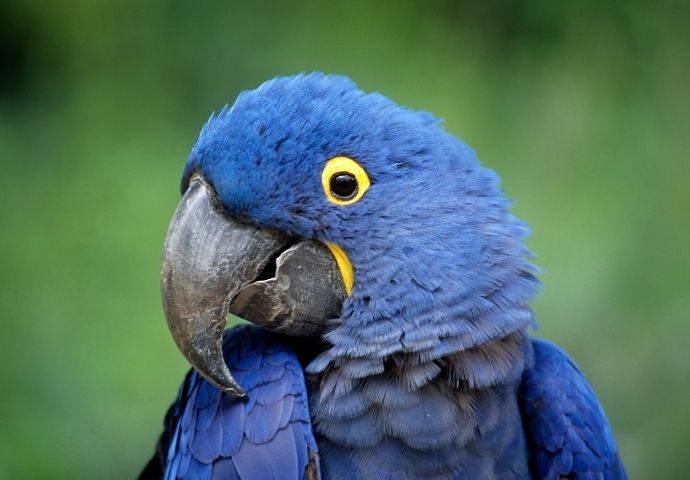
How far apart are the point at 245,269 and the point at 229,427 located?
0.29 m

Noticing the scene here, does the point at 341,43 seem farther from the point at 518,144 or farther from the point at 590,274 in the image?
the point at 590,274

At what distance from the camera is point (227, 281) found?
4.46 ft

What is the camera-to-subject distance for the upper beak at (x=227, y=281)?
4.43 ft

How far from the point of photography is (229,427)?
143cm

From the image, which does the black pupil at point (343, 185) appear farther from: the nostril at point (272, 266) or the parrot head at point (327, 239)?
the nostril at point (272, 266)

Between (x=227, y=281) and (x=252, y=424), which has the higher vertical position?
(x=227, y=281)

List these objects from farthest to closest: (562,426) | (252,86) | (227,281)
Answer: (252,86), (562,426), (227,281)

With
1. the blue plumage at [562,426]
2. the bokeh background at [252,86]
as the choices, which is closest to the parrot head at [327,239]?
the blue plumage at [562,426]

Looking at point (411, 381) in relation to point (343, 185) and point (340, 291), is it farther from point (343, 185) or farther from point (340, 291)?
point (343, 185)

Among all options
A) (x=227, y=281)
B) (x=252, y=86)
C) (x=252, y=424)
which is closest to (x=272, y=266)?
(x=227, y=281)

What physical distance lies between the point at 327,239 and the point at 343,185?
98mm

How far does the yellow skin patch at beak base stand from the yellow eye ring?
0.08 metres

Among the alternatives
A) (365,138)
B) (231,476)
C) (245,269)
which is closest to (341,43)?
(365,138)

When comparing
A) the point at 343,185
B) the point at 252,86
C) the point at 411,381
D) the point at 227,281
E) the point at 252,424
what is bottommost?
the point at 252,424
